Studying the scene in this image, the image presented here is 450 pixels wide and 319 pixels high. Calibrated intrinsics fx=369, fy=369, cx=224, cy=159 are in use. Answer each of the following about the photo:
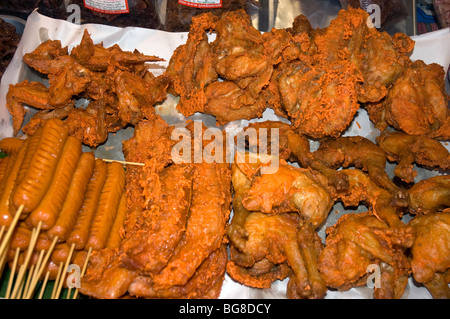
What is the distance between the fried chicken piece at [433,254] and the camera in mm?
3371

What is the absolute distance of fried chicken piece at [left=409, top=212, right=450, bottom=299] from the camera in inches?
133

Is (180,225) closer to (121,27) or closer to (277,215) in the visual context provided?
(277,215)

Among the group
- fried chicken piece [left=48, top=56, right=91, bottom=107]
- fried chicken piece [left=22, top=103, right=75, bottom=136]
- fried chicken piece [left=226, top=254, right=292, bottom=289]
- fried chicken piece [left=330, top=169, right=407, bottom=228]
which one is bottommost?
fried chicken piece [left=226, top=254, right=292, bottom=289]

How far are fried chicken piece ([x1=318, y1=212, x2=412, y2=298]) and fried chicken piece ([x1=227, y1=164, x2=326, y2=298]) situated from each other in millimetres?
173

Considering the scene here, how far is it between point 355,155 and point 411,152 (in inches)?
23.3

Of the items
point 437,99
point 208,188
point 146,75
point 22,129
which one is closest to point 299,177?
point 208,188

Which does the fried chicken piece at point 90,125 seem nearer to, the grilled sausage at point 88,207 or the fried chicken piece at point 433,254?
the grilled sausage at point 88,207

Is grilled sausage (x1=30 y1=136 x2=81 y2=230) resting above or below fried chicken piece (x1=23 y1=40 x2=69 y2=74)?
below

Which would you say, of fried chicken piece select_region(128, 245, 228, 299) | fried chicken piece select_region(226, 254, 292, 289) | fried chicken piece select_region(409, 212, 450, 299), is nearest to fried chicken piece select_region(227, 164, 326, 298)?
fried chicken piece select_region(226, 254, 292, 289)

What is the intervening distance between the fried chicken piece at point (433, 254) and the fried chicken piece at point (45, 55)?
4302 millimetres

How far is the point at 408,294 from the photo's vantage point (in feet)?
12.2

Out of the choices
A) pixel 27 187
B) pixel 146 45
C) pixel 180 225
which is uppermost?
pixel 146 45

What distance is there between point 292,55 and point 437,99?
1679 mm

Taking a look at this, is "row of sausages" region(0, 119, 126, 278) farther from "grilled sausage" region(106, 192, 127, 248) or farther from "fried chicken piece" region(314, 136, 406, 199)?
"fried chicken piece" region(314, 136, 406, 199)
